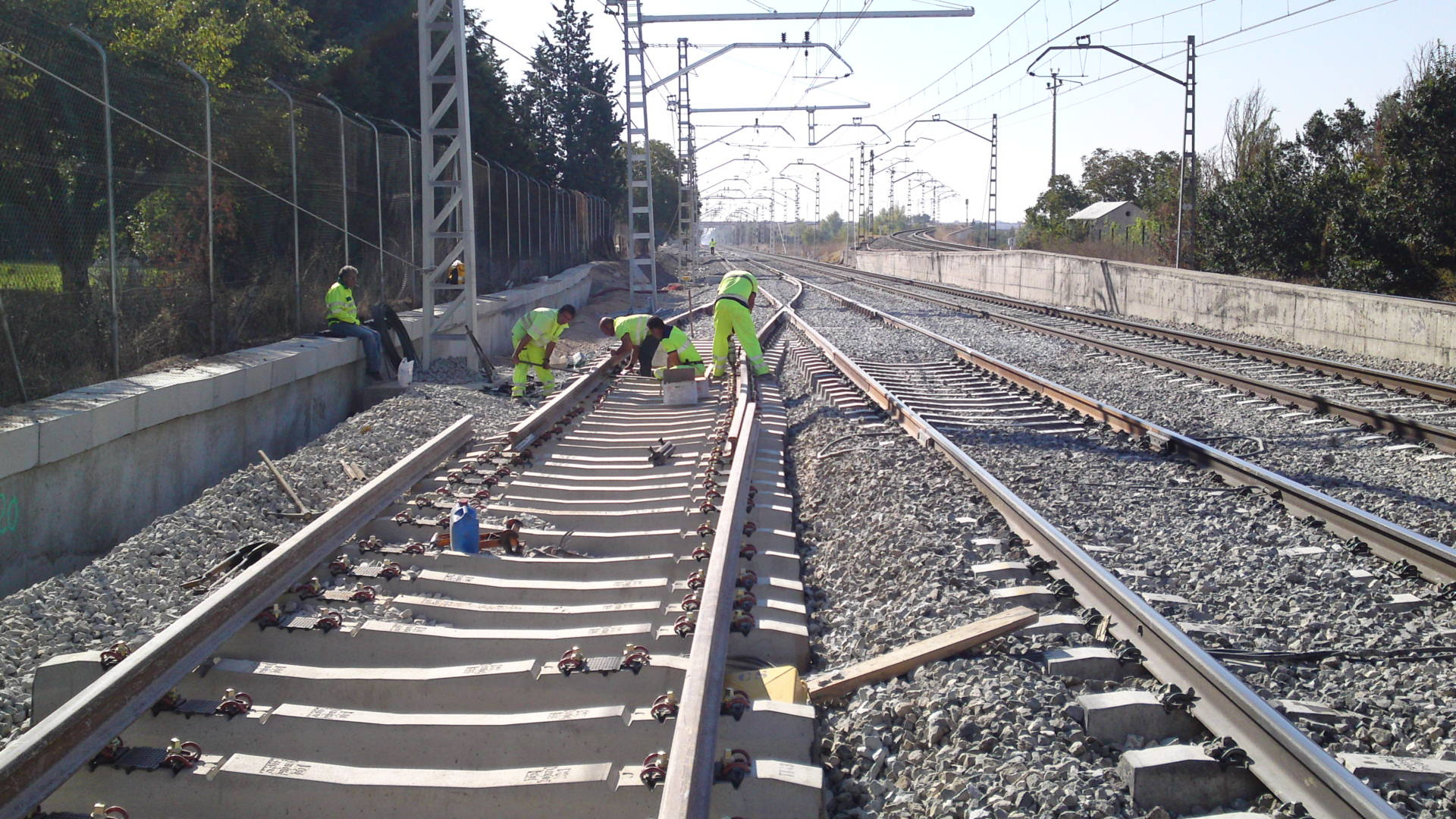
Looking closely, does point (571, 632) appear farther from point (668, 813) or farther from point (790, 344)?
point (790, 344)

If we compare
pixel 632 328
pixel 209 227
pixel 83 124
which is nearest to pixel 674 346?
pixel 632 328

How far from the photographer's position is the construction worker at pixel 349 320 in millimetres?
12602

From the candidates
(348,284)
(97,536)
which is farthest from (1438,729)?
(348,284)

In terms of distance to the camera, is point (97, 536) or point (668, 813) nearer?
point (668, 813)

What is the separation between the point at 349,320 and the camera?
12766 millimetres

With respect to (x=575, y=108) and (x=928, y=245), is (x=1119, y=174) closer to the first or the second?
(x=928, y=245)

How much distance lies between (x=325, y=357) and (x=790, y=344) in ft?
24.9

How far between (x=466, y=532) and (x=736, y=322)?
21.8ft

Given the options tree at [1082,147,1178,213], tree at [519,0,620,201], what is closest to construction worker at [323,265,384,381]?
tree at [519,0,620,201]

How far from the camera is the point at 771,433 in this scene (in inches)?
371

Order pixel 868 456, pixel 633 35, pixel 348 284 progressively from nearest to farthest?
pixel 868 456, pixel 348 284, pixel 633 35

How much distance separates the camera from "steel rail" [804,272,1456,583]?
5281 millimetres

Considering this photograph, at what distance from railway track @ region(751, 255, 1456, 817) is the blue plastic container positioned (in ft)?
8.43

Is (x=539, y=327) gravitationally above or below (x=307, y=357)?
above
